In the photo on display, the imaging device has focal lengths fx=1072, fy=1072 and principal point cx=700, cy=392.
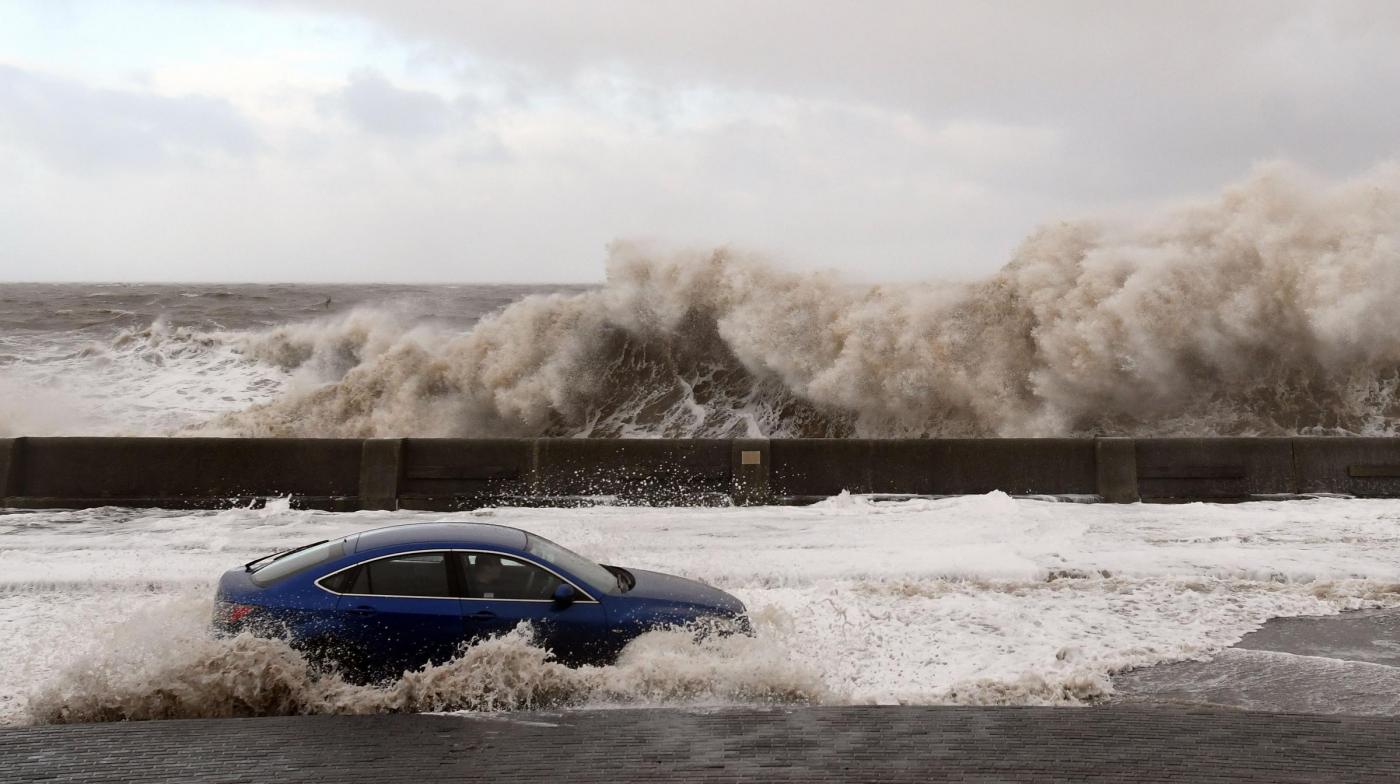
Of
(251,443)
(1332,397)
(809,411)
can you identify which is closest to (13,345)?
(251,443)

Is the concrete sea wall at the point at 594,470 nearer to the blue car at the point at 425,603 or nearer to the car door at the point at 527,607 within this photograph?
the blue car at the point at 425,603

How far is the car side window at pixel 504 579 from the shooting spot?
6.48m

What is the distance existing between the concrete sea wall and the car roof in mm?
5992

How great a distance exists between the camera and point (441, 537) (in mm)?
6691

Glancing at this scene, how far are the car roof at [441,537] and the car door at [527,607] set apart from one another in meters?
0.16

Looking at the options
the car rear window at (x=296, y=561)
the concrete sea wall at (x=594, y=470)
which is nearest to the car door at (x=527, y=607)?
the car rear window at (x=296, y=561)

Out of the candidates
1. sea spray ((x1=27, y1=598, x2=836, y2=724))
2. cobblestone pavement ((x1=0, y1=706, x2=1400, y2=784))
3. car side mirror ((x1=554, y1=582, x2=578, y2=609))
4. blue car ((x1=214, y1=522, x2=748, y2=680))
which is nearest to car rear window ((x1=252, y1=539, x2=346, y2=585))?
blue car ((x1=214, y1=522, x2=748, y2=680))

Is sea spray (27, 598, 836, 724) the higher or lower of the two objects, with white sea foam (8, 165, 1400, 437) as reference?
lower

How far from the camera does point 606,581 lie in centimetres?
695

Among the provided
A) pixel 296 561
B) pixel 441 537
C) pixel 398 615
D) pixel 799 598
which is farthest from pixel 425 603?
pixel 799 598

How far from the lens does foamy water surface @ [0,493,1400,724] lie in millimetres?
6246

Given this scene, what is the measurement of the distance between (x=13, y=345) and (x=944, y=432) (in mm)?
27460

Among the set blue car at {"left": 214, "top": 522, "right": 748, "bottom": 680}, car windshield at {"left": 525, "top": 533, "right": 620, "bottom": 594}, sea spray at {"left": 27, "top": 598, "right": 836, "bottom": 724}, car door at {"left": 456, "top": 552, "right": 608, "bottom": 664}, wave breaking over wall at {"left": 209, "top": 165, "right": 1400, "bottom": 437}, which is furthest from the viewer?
wave breaking over wall at {"left": 209, "top": 165, "right": 1400, "bottom": 437}

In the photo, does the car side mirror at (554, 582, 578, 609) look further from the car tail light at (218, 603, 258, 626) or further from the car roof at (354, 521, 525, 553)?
the car tail light at (218, 603, 258, 626)
